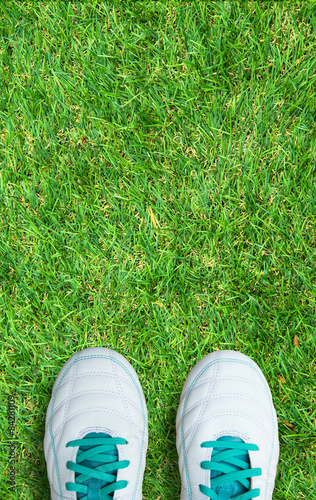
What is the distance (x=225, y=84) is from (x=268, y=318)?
108cm

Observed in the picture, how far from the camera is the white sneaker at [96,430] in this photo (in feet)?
5.66

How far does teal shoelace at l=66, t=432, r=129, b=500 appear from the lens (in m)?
1.71

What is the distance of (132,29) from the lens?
1.89 metres

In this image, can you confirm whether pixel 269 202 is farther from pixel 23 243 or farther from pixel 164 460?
pixel 164 460

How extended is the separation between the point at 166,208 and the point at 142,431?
3.22 feet

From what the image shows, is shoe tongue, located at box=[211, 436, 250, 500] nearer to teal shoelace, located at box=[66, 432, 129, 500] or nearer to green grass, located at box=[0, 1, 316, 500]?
green grass, located at box=[0, 1, 316, 500]

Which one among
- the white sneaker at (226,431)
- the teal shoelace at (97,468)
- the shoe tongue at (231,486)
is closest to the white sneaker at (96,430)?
the teal shoelace at (97,468)

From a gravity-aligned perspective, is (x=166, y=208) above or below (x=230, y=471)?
above

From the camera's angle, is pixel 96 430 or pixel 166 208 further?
pixel 166 208

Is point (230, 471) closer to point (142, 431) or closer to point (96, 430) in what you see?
point (142, 431)

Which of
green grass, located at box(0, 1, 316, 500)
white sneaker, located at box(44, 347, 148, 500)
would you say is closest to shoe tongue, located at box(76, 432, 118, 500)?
white sneaker, located at box(44, 347, 148, 500)

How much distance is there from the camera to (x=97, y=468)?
1.73 m

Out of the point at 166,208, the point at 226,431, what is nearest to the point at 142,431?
the point at 226,431

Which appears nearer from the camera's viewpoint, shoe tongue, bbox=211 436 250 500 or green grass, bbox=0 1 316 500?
shoe tongue, bbox=211 436 250 500
